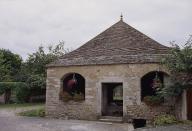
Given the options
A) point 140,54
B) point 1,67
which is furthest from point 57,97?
point 1,67

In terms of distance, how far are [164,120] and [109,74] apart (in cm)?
367

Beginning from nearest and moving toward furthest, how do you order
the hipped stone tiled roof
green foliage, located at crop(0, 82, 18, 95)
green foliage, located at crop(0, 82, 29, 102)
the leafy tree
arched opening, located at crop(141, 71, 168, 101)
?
the leafy tree < arched opening, located at crop(141, 71, 168, 101) < the hipped stone tiled roof < green foliage, located at crop(0, 82, 18, 95) < green foliage, located at crop(0, 82, 29, 102)

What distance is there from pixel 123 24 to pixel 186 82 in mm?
5902

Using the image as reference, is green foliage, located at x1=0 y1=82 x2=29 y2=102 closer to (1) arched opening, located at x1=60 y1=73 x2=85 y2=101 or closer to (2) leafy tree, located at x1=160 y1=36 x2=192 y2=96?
(1) arched opening, located at x1=60 y1=73 x2=85 y2=101

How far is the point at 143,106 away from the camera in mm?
14453

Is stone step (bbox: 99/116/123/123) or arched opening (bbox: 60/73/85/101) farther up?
arched opening (bbox: 60/73/85/101)

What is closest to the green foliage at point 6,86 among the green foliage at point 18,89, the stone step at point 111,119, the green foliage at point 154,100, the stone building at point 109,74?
the green foliage at point 18,89

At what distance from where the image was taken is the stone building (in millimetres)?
14555

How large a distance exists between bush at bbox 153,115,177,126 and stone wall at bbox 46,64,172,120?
0.46 m

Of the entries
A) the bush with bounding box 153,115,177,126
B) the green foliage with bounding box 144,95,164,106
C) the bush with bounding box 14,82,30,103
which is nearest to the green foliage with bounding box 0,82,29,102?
the bush with bounding box 14,82,30,103

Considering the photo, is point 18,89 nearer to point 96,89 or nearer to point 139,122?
point 96,89

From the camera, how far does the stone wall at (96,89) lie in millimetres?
14586

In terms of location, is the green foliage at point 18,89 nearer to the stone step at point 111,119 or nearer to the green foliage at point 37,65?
the green foliage at point 37,65

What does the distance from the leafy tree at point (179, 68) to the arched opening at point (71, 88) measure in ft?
15.6
